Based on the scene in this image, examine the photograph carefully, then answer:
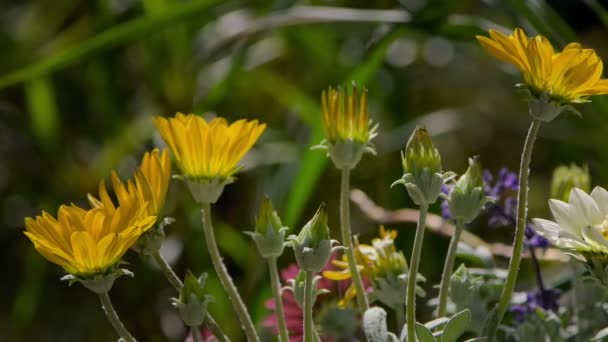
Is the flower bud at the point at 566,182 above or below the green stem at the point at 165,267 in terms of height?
below

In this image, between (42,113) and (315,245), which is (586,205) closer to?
(315,245)

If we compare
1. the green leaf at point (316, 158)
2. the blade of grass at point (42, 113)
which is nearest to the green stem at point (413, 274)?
the green leaf at point (316, 158)

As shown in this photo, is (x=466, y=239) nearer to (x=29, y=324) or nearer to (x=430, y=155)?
(x=430, y=155)

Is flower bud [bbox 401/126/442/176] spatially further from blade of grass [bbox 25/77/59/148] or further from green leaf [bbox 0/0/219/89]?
blade of grass [bbox 25/77/59/148]

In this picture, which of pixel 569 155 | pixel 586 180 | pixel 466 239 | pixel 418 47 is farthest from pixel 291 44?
pixel 586 180

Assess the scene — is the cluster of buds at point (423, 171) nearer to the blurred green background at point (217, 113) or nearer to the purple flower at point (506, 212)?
the purple flower at point (506, 212)

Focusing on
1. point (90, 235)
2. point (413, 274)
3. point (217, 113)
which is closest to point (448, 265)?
point (413, 274)

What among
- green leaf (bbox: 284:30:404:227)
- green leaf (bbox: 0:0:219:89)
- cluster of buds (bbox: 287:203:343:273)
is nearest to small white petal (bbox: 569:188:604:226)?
cluster of buds (bbox: 287:203:343:273)
